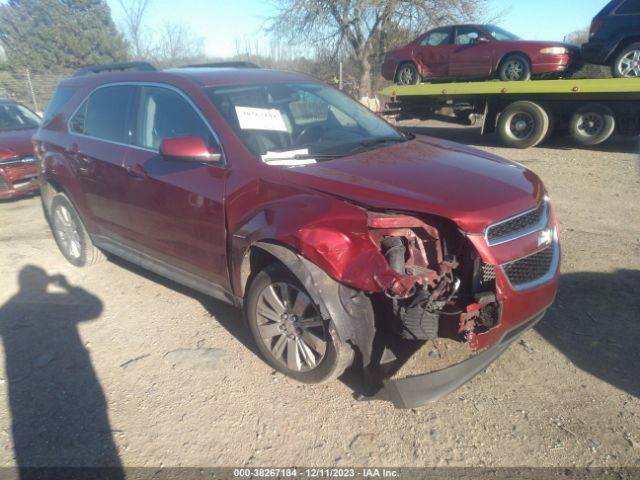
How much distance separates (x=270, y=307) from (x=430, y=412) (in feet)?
3.74

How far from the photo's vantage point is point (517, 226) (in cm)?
254

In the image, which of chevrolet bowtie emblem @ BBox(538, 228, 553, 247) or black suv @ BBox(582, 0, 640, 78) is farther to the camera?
black suv @ BBox(582, 0, 640, 78)

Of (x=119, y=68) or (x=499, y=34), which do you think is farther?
(x=499, y=34)

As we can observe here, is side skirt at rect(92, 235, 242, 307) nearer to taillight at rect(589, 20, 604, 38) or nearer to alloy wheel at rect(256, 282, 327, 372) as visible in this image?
alloy wheel at rect(256, 282, 327, 372)

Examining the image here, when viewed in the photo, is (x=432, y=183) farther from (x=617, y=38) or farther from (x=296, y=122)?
(x=617, y=38)

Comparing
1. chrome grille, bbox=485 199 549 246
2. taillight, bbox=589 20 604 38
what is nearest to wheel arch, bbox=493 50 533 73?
taillight, bbox=589 20 604 38

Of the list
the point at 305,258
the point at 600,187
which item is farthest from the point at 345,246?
the point at 600,187

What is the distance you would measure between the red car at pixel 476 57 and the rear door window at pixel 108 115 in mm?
9074

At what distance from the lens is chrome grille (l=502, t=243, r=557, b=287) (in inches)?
96.7

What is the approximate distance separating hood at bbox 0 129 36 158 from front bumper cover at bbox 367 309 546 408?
6893 millimetres

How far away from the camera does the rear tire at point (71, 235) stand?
4664 millimetres

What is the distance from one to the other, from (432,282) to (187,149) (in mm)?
1695

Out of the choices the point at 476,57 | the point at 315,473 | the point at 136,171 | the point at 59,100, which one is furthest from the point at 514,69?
the point at 315,473

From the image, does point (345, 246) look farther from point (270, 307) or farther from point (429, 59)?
point (429, 59)
